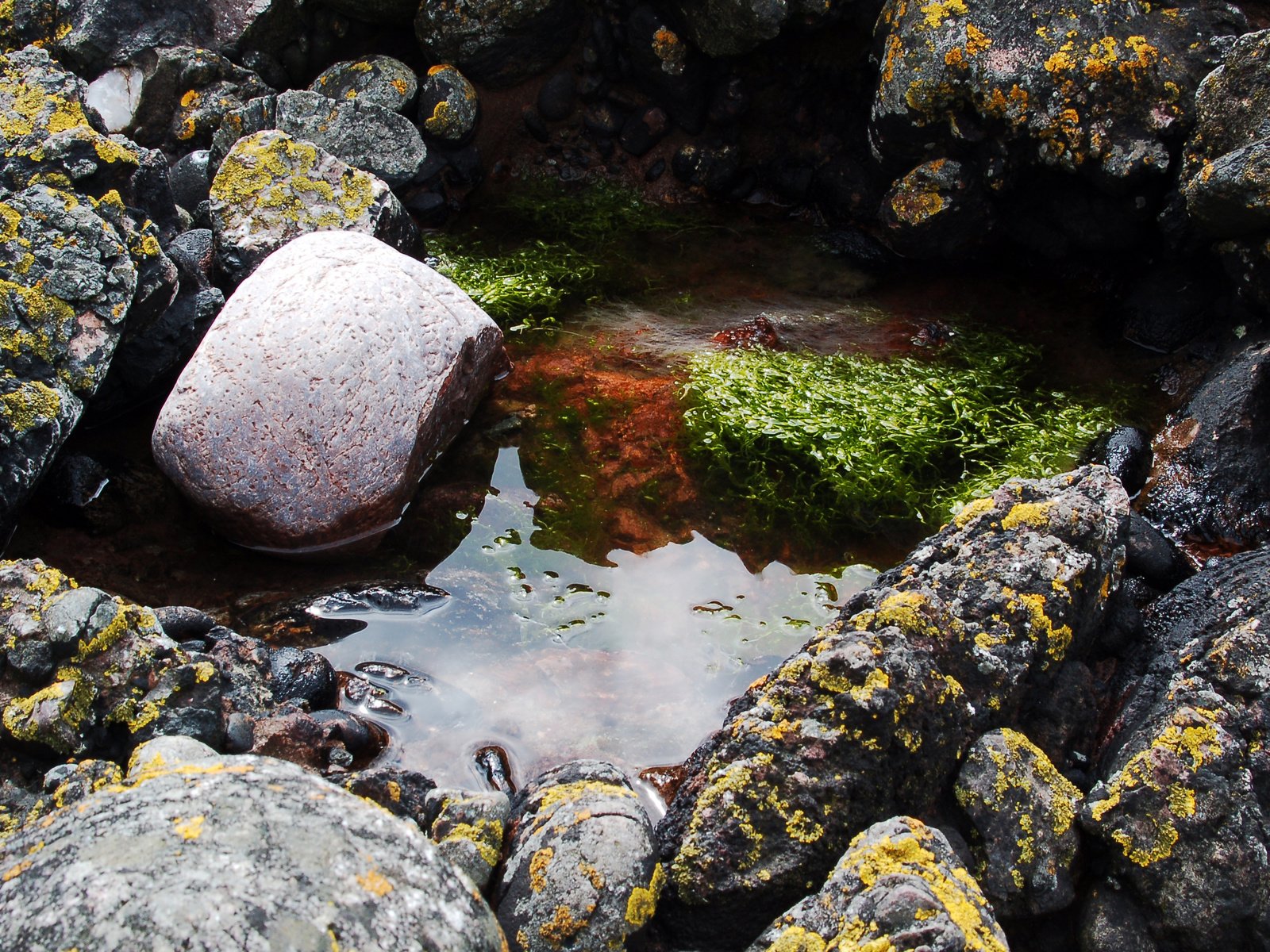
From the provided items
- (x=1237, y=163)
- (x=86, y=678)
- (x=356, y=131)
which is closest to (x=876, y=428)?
(x=1237, y=163)

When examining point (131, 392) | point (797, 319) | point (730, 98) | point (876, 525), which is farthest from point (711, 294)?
point (131, 392)

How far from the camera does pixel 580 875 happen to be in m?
2.61

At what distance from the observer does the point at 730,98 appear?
24.6 feet

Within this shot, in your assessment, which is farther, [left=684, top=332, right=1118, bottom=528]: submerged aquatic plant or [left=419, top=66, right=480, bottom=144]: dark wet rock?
[left=419, top=66, right=480, bottom=144]: dark wet rock

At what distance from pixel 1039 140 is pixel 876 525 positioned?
2.76 m

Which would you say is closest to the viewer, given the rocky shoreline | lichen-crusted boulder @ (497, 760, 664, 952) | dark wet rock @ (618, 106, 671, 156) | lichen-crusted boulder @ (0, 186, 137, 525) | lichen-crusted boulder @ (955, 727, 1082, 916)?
the rocky shoreline

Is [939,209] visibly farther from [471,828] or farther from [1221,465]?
[471,828]

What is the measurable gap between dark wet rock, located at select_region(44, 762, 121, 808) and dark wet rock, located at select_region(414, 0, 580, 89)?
21.0 feet

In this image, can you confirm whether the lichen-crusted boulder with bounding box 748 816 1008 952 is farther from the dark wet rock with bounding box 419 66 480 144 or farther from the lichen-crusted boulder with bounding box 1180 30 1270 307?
the dark wet rock with bounding box 419 66 480 144

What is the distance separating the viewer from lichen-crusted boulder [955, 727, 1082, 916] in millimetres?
2676

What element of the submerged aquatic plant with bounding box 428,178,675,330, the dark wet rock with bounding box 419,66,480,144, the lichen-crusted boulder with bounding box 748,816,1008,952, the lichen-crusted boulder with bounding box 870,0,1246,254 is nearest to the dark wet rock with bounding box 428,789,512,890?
the lichen-crusted boulder with bounding box 748,816,1008,952

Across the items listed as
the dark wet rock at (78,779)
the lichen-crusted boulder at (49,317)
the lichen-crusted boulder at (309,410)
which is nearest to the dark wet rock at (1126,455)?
the lichen-crusted boulder at (309,410)

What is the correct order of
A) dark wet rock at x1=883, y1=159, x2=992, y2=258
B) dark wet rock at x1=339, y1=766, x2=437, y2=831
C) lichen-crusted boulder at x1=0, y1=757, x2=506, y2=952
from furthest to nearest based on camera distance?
dark wet rock at x1=883, y1=159, x2=992, y2=258 < dark wet rock at x1=339, y1=766, x2=437, y2=831 < lichen-crusted boulder at x1=0, y1=757, x2=506, y2=952

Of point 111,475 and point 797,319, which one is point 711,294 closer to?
point 797,319
